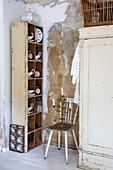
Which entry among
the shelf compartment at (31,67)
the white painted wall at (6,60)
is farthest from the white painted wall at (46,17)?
the white painted wall at (6,60)

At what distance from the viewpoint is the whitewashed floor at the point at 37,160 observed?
10.1 ft

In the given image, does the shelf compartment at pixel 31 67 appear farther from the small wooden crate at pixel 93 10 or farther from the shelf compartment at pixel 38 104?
the small wooden crate at pixel 93 10

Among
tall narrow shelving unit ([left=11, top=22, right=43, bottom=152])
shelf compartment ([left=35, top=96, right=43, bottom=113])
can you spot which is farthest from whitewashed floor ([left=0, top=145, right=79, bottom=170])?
shelf compartment ([left=35, top=96, right=43, bottom=113])

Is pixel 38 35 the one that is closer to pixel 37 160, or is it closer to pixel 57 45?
pixel 57 45

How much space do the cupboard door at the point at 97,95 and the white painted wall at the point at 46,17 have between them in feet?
3.86

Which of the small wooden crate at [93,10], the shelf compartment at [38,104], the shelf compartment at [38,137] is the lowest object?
the shelf compartment at [38,137]

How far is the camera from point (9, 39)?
12.2ft

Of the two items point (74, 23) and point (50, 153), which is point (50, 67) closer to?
point (74, 23)

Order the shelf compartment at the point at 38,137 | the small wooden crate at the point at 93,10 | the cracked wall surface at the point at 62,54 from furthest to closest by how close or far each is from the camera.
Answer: the shelf compartment at the point at 38,137 < the cracked wall surface at the point at 62,54 < the small wooden crate at the point at 93,10

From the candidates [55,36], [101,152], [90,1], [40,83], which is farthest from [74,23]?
[101,152]

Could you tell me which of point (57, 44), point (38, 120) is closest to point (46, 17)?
point (57, 44)

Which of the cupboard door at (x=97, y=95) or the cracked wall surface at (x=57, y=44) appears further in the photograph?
the cracked wall surface at (x=57, y=44)

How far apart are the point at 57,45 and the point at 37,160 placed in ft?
6.39

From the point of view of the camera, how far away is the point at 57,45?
12.9 ft
